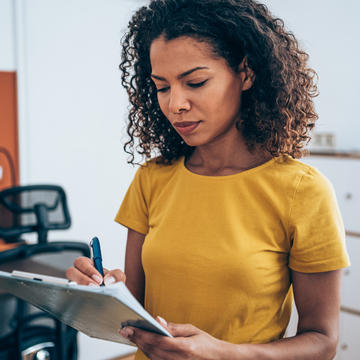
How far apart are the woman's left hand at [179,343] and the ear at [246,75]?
1.67ft

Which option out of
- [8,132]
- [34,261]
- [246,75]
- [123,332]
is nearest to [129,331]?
[123,332]

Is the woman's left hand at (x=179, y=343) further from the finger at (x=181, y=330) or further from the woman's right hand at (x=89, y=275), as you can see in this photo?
the woman's right hand at (x=89, y=275)

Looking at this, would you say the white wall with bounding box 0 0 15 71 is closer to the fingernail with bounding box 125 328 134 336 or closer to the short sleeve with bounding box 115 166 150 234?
the short sleeve with bounding box 115 166 150 234

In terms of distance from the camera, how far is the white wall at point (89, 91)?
2.36 meters

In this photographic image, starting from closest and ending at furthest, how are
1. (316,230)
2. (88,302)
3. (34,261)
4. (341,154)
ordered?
(88,302), (316,230), (34,261), (341,154)

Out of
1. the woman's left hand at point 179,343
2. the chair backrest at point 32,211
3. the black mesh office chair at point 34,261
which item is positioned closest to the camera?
the woman's left hand at point 179,343

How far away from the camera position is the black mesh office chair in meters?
1.54

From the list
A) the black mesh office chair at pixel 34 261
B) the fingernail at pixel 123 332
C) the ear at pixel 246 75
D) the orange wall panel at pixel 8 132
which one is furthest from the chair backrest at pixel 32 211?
the ear at pixel 246 75

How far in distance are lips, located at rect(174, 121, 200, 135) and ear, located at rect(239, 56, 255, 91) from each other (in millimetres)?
139

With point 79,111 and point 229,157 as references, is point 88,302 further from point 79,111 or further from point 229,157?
point 79,111

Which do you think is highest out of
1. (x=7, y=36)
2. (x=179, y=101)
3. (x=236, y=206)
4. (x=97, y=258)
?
(x=7, y=36)

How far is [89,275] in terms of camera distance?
85 centimetres

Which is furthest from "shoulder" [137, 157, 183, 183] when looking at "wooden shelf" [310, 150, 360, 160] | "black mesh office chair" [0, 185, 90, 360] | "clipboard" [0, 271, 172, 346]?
"wooden shelf" [310, 150, 360, 160]

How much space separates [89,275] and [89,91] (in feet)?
6.40
